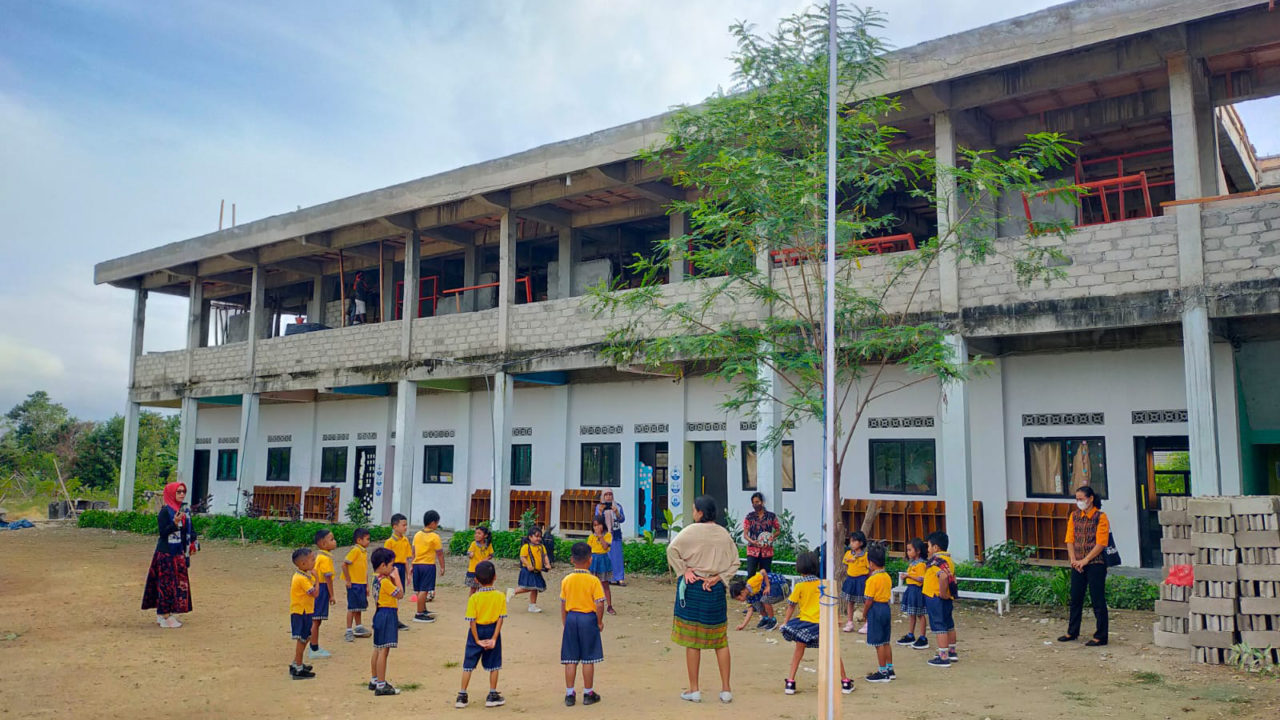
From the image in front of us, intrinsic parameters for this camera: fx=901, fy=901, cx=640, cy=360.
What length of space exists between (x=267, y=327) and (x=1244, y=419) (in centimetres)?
2673

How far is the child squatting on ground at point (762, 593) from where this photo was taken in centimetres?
862

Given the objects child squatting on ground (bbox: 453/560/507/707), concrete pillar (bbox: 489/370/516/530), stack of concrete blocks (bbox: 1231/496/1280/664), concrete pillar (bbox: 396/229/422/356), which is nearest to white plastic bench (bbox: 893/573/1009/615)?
stack of concrete blocks (bbox: 1231/496/1280/664)

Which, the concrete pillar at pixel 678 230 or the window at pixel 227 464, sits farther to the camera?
the window at pixel 227 464

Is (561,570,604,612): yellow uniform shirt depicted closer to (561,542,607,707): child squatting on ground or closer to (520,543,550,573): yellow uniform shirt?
(561,542,607,707): child squatting on ground

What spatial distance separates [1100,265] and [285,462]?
22.7 metres

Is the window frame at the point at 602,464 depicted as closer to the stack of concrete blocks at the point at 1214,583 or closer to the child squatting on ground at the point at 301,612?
the child squatting on ground at the point at 301,612

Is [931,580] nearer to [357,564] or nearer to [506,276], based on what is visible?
[357,564]

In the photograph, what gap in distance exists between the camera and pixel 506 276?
60.5ft

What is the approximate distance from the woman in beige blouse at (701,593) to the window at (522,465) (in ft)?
46.2

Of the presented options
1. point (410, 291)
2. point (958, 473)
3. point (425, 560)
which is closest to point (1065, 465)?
point (958, 473)

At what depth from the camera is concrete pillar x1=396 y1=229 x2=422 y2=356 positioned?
20.1 metres

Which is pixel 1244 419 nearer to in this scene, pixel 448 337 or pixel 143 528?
pixel 448 337

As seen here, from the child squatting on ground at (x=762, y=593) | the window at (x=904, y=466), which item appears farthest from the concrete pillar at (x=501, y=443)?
the child squatting on ground at (x=762, y=593)

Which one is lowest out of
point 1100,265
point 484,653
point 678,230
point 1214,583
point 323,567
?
point 484,653
